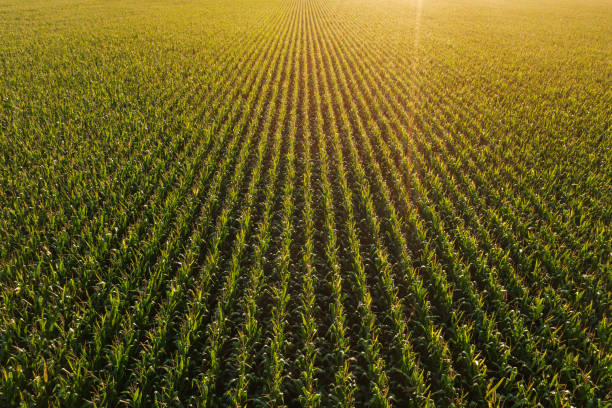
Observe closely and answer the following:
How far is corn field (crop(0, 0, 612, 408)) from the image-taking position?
3.73 metres

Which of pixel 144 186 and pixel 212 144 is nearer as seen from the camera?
pixel 144 186

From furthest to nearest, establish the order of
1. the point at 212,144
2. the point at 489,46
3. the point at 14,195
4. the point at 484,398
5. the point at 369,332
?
the point at 489,46 < the point at 212,144 < the point at 14,195 < the point at 369,332 < the point at 484,398

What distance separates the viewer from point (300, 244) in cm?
608

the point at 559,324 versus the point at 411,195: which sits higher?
the point at 411,195

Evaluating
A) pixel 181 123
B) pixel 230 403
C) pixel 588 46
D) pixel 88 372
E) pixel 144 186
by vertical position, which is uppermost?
pixel 588 46

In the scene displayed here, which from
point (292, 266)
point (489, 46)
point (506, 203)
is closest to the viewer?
point (292, 266)

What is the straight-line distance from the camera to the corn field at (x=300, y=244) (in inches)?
147

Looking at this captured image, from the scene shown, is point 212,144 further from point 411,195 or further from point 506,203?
point 506,203

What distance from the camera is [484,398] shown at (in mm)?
3432

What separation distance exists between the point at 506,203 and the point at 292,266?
4.68 m

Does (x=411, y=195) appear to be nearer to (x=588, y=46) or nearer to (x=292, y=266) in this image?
(x=292, y=266)

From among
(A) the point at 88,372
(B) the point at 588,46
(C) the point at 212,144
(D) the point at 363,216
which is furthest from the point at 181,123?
(B) the point at 588,46

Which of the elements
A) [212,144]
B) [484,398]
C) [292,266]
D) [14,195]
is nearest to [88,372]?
[292,266]

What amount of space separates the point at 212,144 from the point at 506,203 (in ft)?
24.1
